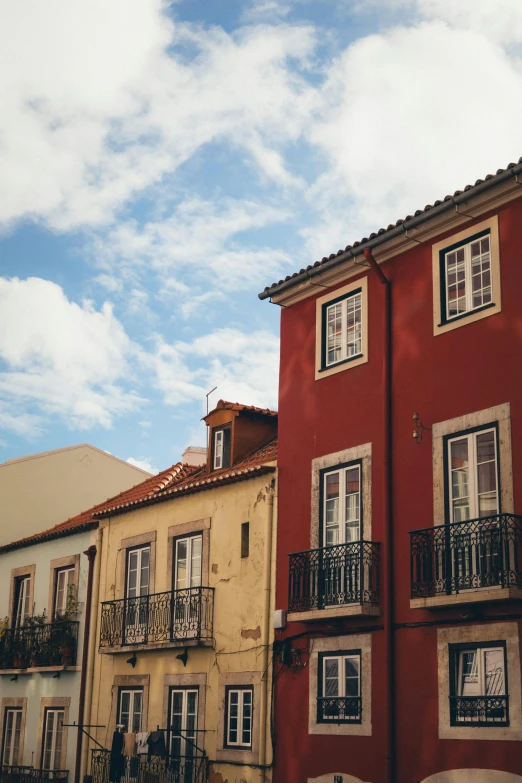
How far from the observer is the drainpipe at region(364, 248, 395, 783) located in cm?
1511

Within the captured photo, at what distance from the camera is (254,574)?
1880 cm

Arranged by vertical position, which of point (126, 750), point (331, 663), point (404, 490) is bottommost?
point (126, 750)

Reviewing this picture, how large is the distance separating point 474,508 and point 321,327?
5.20 m

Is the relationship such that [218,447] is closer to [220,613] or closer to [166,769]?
[220,613]

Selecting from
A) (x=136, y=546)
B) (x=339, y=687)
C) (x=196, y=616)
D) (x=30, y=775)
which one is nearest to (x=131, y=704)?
(x=196, y=616)

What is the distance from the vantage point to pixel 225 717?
18719 mm

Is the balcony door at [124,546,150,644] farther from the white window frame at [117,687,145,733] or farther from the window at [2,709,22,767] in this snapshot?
the window at [2,709,22,767]

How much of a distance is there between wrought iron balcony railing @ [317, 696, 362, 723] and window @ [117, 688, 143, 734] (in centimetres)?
572

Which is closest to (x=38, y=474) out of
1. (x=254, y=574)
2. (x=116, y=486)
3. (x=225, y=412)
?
(x=116, y=486)

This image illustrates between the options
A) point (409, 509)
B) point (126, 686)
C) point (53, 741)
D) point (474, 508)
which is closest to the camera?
point (474, 508)

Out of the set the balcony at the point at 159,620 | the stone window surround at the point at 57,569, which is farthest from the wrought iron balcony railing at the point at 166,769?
the stone window surround at the point at 57,569

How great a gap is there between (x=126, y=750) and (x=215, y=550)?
435cm

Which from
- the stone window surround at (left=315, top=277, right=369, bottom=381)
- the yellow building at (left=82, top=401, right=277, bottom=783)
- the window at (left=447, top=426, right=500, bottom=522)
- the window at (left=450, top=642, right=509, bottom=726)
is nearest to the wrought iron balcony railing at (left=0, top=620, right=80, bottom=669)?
the yellow building at (left=82, top=401, right=277, bottom=783)

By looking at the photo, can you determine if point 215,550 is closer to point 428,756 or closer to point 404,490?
point 404,490
